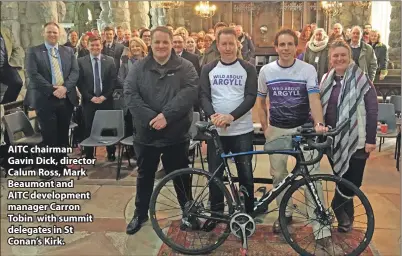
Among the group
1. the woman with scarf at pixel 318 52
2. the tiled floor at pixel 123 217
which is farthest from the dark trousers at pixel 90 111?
the woman with scarf at pixel 318 52

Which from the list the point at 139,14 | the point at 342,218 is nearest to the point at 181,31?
the point at 139,14

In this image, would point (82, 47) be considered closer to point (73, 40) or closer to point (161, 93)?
point (73, 40)

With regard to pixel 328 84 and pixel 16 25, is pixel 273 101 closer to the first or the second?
pixel 328 84

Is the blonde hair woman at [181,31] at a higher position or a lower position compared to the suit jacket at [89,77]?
higher

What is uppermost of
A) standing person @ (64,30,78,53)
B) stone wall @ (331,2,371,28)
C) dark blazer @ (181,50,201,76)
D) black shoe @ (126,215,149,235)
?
stone wall @ (331,2,371,28)

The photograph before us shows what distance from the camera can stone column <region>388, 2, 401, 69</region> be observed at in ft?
8.33

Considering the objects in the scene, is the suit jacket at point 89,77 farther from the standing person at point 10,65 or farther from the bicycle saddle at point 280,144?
the bicycle saddle at point 280,144

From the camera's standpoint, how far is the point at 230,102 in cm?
279

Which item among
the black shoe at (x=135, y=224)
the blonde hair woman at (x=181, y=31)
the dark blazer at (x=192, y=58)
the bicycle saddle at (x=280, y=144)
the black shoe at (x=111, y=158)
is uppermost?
the blonde hair woman at (x=181, y=31)

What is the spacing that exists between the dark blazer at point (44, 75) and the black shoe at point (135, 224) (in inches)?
38.7

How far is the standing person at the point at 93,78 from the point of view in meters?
3.47

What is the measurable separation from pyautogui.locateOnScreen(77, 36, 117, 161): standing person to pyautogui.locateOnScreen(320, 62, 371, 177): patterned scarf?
Result: 153 centimetres

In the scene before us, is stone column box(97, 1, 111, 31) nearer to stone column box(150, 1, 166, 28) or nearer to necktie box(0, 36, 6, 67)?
stone column box(150, 1, 166, 28)

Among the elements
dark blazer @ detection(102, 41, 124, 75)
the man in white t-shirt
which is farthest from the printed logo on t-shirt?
dark blazer @ detection(102, 41, 124, 75)
